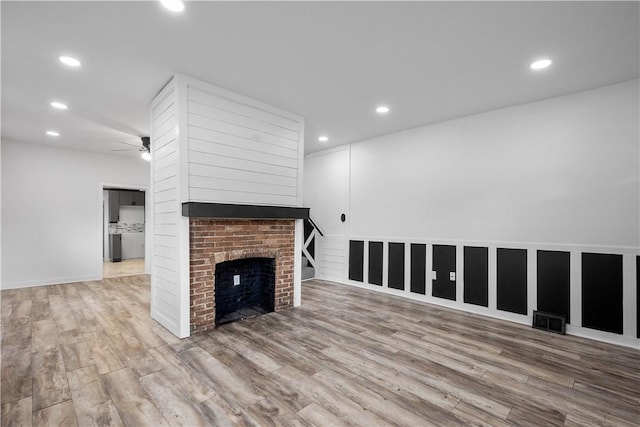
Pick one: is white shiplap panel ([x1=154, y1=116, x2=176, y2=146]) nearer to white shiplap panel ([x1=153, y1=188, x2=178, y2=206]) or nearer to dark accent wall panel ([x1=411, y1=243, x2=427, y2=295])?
white shiplap panel ([x1=153, y1=188, x2=178, y2=206])

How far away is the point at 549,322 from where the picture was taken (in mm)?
3447

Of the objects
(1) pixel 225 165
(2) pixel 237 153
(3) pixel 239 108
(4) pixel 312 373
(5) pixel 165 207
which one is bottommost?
(4) pixel 312 373

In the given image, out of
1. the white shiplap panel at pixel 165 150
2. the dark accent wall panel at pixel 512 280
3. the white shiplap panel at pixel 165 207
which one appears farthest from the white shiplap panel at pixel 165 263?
the dark accent wall panel at pixel 512 280

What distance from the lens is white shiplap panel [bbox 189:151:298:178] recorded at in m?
3.22

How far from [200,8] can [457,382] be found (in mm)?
3541

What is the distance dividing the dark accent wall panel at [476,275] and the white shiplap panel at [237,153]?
2.90m

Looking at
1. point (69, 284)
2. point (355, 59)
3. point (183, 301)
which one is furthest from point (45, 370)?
point (69, 284)

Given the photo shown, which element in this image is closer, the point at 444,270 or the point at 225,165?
the point at 225,165

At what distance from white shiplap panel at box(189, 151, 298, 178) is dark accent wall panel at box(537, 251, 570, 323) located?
11.6 ft

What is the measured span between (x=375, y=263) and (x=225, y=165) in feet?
10.7

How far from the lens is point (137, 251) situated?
9844 mm

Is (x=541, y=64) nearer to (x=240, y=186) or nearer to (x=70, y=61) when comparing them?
(x=240, y=186)

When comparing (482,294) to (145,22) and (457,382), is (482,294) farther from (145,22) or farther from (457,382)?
(145,22)

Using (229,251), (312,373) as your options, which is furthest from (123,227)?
(312,373)
